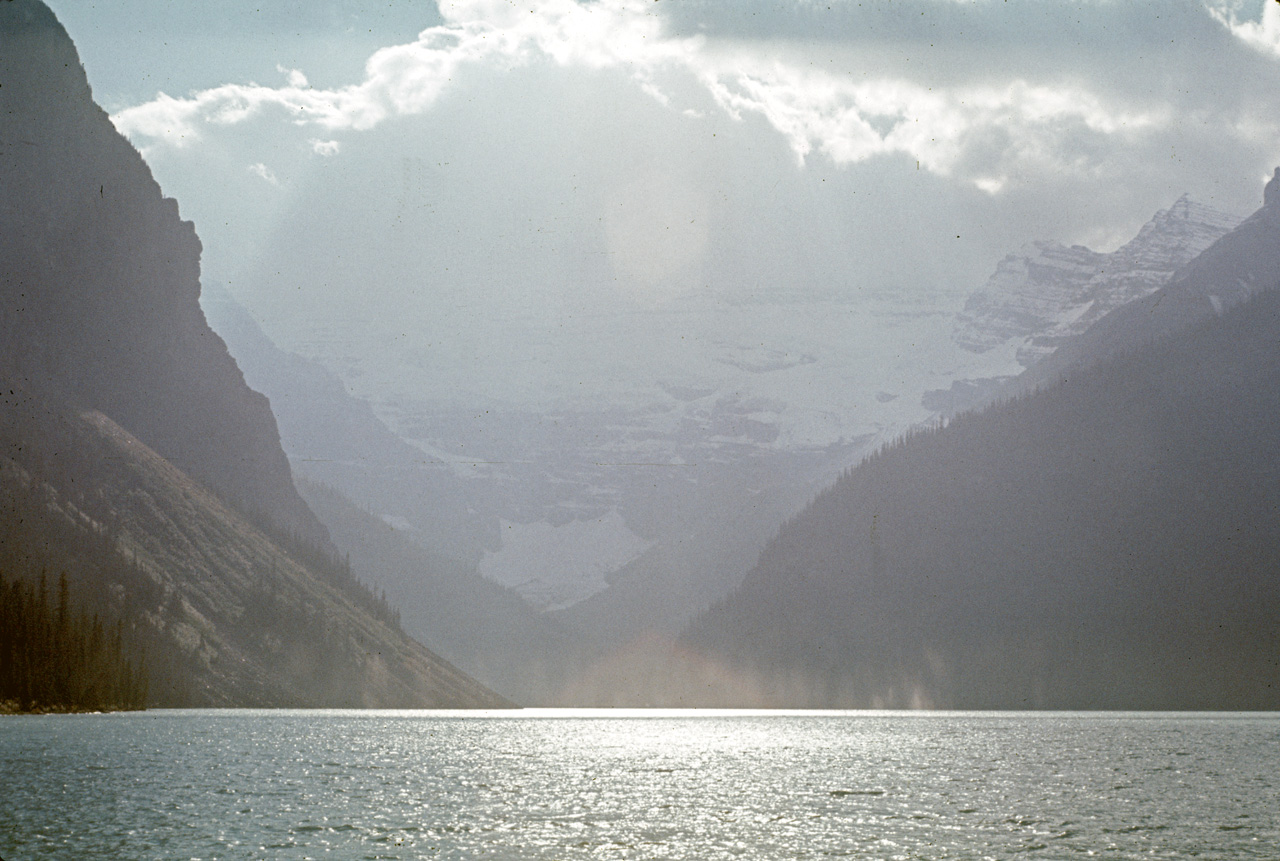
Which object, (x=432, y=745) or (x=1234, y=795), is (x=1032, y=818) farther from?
(x=432, y=745)

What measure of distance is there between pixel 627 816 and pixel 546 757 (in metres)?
66.9

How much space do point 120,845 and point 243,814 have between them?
1560 centimetres

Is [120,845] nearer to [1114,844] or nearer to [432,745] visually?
[1114,844]

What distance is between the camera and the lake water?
71.4 meters

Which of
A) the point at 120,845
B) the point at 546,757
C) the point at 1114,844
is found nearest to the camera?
the point at 120,845

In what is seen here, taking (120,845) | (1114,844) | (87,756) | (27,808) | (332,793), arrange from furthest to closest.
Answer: (87,756) → (332,793) → (27,808) → (1114,844) → (120,845)

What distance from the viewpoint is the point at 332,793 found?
100 meters

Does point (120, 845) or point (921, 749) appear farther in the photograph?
point (921, 749)

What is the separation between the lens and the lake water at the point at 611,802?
7138 centimetres

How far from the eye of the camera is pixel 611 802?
94.6 m

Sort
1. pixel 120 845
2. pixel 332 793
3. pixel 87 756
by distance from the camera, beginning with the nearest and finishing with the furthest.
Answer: pixel 120 845, pixel 332 793, pixel 87 756

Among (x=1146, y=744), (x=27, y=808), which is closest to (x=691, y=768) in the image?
(x=27, y=808)

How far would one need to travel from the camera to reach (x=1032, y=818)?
86.5 meters

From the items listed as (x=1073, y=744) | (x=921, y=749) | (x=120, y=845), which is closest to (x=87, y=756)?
(x=120, y=845)
